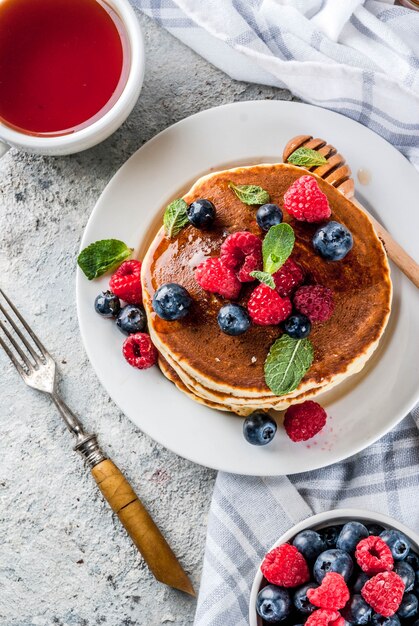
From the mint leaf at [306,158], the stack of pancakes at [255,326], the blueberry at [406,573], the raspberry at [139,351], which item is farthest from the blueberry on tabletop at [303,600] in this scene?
the mint leaf at [306,158]

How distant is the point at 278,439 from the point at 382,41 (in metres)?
1.30

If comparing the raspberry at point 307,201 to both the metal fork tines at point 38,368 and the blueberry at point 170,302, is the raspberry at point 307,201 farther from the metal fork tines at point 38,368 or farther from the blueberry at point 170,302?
the metal fork tines at point 38,368

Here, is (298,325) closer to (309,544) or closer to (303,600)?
(309,544)

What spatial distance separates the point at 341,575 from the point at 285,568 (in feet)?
0.50

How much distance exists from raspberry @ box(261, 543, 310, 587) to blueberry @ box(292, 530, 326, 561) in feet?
0.10

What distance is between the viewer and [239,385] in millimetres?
2254

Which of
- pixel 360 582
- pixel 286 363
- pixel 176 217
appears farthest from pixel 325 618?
pixel 176 217

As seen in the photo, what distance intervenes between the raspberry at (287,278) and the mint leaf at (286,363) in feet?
0.46

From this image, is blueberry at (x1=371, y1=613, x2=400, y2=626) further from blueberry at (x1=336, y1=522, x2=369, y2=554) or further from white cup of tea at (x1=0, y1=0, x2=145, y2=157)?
white cup of tea at (x1=0, y1=0, x2=145, y2=157)

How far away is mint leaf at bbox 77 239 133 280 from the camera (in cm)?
239

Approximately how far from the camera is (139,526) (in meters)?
2.51

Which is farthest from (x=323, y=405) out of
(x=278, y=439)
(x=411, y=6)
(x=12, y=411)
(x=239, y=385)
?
(x=411, y=6)

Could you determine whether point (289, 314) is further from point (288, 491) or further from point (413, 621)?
point (413, 621)

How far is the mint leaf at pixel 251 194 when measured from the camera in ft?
7.32
